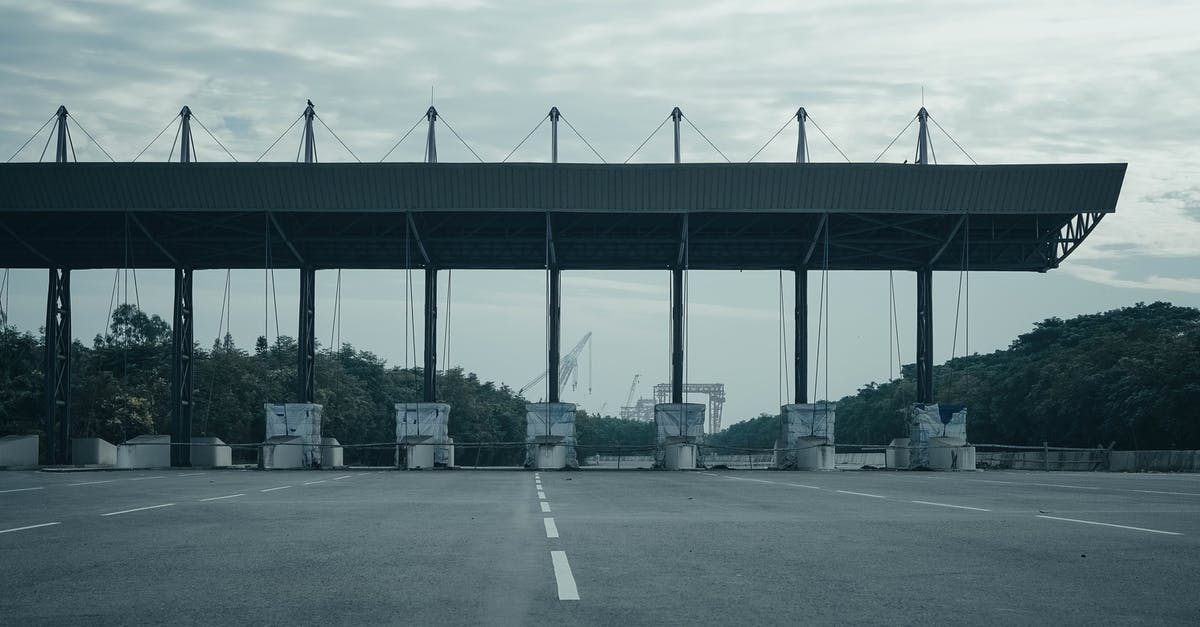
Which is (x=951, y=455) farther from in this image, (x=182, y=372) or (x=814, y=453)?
(x=182, y=372)

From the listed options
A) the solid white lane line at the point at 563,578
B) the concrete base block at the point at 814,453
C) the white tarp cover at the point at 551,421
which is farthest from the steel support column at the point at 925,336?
the solid white lane line at the point at 563,578

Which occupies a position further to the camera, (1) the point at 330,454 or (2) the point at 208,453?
(2) the point at 208,453

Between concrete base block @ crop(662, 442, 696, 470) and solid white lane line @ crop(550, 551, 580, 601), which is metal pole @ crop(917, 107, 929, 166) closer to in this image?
concrete base block @ crop(662, 442, 696, 470)

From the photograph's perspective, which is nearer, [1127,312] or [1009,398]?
[1009,398]

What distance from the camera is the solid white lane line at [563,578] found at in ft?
25.1

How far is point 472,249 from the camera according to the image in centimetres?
5200

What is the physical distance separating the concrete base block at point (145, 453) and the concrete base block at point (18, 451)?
3589 mm

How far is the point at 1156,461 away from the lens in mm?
47719

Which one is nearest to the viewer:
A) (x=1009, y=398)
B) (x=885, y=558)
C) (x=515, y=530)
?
(x=885, y=558)

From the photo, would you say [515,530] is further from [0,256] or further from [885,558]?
[0,256]

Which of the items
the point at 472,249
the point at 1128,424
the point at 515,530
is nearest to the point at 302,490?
the point at 515,530

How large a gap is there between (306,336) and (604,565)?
4200cm

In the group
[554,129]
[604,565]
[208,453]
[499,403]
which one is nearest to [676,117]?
[554,129]

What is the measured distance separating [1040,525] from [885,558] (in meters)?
4.10
